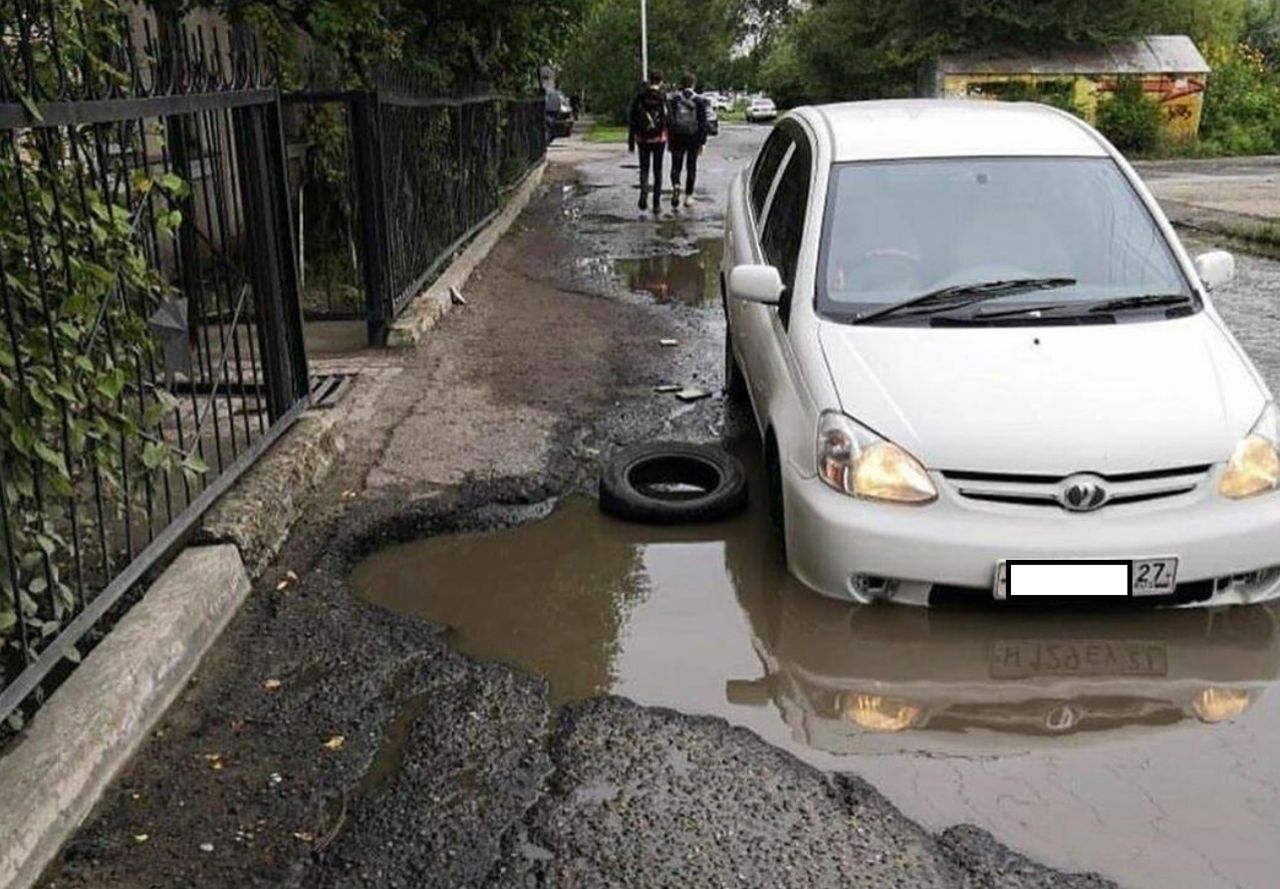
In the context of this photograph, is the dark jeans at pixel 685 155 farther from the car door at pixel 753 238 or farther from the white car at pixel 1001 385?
the white car at pixel 1001 385

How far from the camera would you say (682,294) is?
419 inches

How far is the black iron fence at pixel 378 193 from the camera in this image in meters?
8.01

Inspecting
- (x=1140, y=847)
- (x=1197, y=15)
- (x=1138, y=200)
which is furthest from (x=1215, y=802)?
(x=1197, y=15)

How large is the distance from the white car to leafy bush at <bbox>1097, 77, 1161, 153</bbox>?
24.5 m

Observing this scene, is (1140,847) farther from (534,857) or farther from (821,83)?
(821,83)

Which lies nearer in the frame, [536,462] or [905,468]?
[905,468]

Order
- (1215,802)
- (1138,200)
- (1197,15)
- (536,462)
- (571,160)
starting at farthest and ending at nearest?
(1197,15) → (571,160) → (536,462) → (1138,200) → (1215,802)

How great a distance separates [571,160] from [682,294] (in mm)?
18377

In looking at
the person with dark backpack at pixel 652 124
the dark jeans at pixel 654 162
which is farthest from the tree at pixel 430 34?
the dark jeans at pixel 654 162

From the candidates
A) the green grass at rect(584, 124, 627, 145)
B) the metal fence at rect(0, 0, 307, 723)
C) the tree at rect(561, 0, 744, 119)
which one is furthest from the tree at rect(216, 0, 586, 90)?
the tree at rect(561, 0, 744, 119)

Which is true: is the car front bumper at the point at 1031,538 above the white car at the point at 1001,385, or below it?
below

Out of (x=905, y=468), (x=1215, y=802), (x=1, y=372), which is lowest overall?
(x=1215, y=802)

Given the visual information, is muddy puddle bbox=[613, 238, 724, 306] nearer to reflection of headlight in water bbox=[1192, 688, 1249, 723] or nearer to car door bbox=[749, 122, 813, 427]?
car door bbox=[749, 122, 813, 427]

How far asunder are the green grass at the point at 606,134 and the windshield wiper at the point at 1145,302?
3326 centimetres
